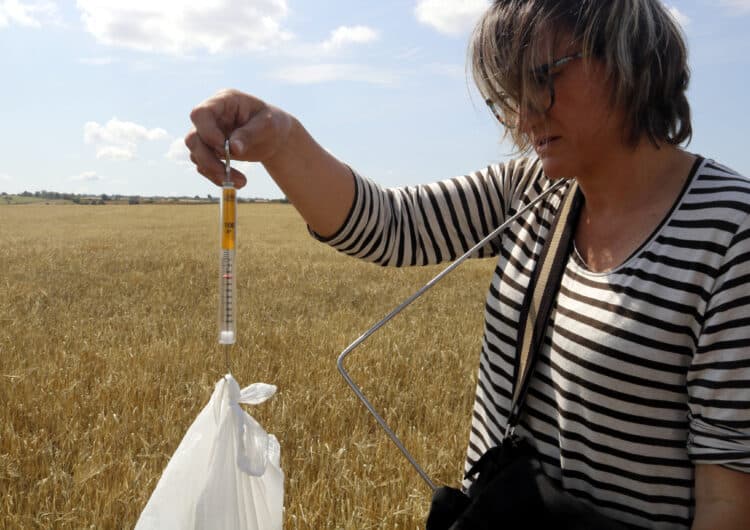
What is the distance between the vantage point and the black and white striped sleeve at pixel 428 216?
1.47 metres

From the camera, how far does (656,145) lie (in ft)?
3.86

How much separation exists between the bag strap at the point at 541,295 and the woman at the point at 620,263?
0.8 inches

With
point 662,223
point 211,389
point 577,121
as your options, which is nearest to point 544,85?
point 577,121

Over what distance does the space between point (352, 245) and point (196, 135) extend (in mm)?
420

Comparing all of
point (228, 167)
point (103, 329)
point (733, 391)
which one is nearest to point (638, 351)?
point (733, 391)

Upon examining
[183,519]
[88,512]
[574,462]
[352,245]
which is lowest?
[88,512]

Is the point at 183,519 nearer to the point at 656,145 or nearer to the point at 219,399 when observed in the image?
the point at 219,399

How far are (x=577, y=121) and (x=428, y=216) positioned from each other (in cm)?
45

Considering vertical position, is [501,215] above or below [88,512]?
above

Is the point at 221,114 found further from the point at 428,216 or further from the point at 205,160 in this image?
the point at 428,216

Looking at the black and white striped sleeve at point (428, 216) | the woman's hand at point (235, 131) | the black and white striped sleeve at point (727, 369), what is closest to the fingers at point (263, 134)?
the woman's hand at point (235, 131)

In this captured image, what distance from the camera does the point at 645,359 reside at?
107 cm

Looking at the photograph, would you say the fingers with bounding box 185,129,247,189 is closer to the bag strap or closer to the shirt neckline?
the bag strap

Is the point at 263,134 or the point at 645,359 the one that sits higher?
the point at 263,134
